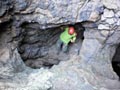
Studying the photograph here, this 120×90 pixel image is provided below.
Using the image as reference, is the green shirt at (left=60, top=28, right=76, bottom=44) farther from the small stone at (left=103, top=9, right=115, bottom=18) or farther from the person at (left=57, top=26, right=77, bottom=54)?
the small stone at (left=103, top=9, right=115, bottom=18)

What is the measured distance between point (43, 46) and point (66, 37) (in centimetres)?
87

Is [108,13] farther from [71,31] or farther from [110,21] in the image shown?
[71,31]

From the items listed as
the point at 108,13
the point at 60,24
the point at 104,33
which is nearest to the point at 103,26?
the point at 104,33

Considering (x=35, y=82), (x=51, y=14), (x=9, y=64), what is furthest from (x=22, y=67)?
(x=51, y=14)

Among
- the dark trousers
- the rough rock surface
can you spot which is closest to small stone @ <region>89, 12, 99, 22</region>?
the rough rock surface

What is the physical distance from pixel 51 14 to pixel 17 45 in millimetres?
1128

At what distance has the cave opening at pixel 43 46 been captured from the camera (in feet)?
19.2

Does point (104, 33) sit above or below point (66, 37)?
above

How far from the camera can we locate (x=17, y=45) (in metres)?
5.55

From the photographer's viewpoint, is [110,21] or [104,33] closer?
[110,21]

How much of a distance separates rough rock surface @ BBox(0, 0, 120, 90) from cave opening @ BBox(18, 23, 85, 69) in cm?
15

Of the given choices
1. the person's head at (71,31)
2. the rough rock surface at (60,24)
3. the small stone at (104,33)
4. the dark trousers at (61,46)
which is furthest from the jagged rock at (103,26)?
the dark trousers at (61,46)

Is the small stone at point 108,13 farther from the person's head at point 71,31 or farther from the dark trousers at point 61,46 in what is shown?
the dark trousers at point 61,46

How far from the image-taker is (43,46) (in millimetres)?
6391
